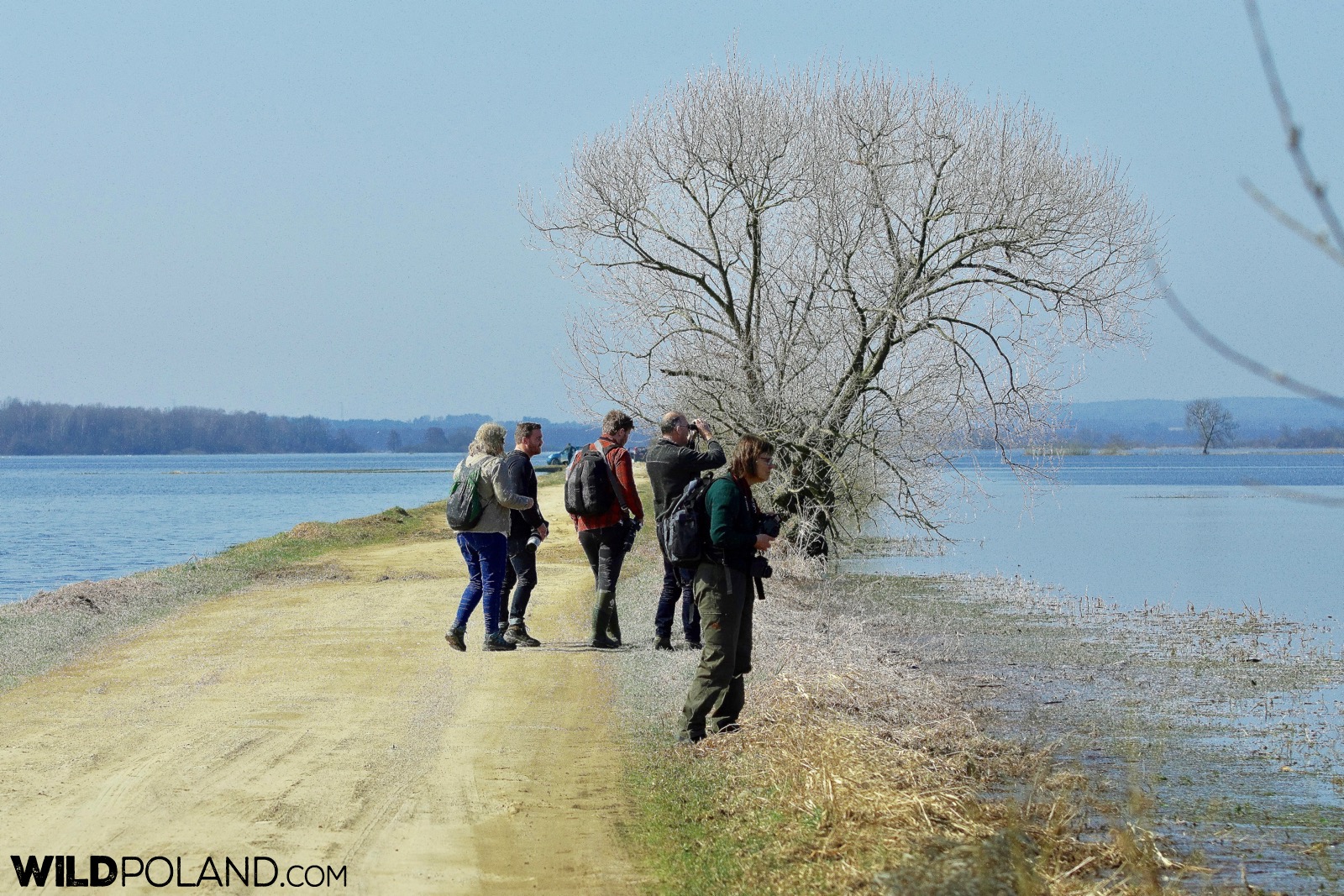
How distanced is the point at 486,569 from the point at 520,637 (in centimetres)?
107

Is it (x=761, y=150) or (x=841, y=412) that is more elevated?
(x=761, y=150)

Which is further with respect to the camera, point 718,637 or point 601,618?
point 601,618

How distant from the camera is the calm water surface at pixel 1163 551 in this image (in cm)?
2186

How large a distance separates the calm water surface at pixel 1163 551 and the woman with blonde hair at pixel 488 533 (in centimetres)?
696

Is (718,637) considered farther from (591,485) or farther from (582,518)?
(582,518)

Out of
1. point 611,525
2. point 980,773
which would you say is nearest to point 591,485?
point 611,525

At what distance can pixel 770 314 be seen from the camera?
2034 cm

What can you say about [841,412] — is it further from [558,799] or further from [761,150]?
[558,799]

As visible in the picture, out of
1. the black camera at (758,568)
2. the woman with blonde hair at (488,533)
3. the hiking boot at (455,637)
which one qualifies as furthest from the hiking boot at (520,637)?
the black camera at (758,568)

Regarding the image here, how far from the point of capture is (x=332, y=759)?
7797 mm

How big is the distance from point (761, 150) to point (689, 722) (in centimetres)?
1324

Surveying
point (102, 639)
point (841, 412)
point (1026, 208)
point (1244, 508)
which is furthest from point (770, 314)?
point (1244, 508)

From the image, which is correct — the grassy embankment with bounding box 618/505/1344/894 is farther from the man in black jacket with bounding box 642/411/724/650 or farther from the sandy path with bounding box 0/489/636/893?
the man in black jacket with bounding box 642/411/724/650

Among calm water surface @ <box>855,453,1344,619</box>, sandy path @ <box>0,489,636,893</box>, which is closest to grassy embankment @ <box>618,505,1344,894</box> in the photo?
sandy path @ <box>0,489,636,893</box>
